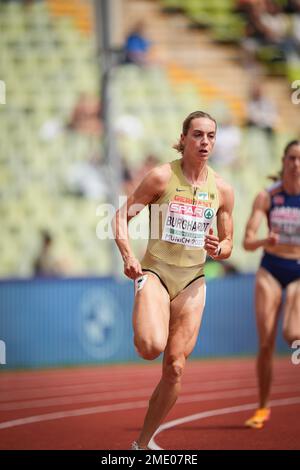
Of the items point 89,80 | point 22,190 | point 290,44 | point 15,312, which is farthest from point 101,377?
point 290,44

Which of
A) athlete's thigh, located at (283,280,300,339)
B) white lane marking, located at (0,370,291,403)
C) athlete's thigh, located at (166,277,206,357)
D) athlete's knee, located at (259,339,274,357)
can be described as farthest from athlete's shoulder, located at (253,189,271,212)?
white lane marking, located at (0,370,291,403)

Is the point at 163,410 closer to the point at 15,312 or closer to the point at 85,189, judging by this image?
the point at 15,312

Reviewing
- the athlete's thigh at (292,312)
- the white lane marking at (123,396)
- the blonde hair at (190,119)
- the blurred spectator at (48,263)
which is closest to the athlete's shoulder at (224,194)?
the blonde hair at (190,119)

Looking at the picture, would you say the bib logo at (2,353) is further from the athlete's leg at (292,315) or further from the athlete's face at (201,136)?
the athlete's face at (201,136)

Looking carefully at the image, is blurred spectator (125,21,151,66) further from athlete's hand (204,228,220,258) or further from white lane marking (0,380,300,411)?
athlete's hand (204,228,220,258)

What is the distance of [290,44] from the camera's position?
20.2 m

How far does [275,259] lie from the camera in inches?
353

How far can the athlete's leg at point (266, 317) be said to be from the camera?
8.72 m

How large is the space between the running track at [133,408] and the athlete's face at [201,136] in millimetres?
2382

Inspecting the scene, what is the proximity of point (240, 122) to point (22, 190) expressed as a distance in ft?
14.8

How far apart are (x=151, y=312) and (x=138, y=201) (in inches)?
31.1

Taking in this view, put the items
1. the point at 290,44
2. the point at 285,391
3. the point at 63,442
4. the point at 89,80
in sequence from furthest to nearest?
the point at 290,44
the point at 89,80
the point at 285,391
the point at 63,442

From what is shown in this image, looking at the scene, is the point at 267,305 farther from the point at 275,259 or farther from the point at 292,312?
the point at 275,259

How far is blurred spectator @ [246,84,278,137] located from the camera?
19219 millimetres
